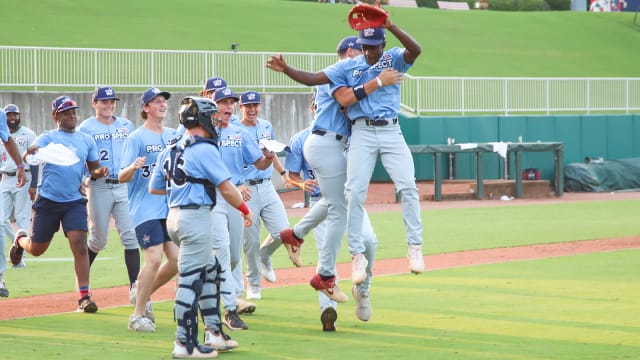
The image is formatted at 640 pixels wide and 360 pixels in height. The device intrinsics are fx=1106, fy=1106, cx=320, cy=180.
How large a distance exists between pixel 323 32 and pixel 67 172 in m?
39.3

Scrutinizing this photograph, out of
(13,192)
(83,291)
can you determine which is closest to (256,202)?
(83,291)

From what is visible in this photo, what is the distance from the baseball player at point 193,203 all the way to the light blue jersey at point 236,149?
2.25 m

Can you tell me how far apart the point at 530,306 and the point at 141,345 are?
4346 mm

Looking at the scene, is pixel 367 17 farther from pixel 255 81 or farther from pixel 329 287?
pixel 255 81

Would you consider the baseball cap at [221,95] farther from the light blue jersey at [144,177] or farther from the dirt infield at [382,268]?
the dirt infield at [382,268]

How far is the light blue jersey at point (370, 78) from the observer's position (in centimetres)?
1031

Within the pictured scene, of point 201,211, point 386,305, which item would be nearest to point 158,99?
point 201,211

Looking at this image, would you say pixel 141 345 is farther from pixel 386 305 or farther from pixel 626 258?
pixel 626 258

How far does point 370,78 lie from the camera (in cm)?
1040

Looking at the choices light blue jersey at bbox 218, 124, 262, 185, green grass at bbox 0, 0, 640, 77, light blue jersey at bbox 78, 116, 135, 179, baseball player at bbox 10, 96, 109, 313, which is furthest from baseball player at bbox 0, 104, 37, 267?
green grass at bbox 0, 0, 640, 77

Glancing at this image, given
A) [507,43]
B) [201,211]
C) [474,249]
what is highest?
[507,43]

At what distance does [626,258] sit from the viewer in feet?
55.4

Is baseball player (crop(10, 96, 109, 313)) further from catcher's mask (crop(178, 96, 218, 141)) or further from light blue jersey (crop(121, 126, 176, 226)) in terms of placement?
catcher's mask (crop(178, 96, 218, 141))

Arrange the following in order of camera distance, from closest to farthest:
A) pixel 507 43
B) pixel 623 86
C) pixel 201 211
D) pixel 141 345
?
pixel 201 211 → pixel 141 345 → pixel 623 86 → pixel 507 43
